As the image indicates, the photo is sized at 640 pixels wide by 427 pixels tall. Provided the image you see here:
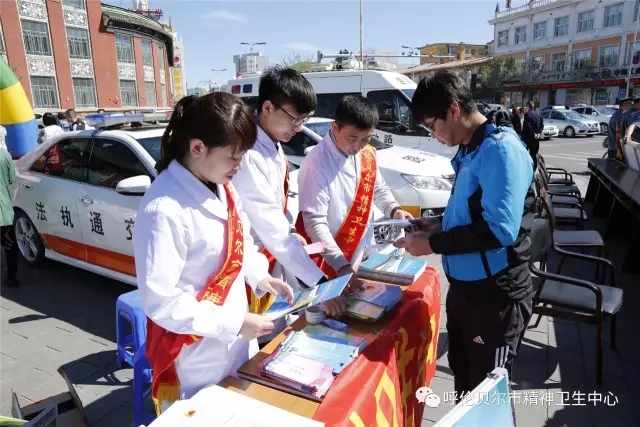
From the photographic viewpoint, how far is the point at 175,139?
132cm

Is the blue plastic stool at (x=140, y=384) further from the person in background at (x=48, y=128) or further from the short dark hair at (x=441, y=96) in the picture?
the person in background at (x=48, y=128)

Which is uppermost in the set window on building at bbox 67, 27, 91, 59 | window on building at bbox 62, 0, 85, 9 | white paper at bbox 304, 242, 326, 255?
window on building at bbox 62, 0, 85, 9

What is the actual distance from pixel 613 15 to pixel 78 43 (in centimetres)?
3391

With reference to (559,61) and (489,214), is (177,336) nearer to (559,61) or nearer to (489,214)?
(489,214)

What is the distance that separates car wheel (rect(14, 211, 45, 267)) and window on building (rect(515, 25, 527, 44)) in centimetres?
4077

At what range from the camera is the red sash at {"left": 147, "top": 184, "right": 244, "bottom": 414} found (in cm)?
129

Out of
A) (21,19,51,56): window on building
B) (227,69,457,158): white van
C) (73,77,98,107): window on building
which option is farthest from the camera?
Result: (73,77,98,107): window on building

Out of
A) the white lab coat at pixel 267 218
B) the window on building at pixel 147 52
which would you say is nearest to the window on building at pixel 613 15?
the window on building at pixel 147 52

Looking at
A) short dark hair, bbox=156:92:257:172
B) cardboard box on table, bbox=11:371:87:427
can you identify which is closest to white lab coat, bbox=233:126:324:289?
short dark hair, bbox=156:92:257:172

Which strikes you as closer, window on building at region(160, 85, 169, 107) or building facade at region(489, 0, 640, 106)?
building facade at region(489, 0, 640, 106)

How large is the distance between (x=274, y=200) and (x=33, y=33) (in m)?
28.5

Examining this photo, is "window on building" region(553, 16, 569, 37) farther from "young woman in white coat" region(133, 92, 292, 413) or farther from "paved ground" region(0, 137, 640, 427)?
"young woman in white coat" region(133, 92, 292, 413)

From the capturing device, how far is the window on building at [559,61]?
3341 centimetres

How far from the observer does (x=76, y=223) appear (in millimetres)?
4039
